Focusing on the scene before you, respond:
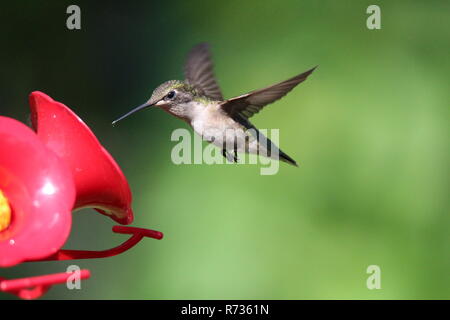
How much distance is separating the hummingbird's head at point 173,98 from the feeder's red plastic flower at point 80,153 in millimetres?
473

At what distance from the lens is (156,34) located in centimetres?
500

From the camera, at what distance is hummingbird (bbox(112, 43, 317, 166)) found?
2.70 metres

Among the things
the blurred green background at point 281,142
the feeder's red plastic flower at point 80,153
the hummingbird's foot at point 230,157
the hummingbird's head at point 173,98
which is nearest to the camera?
the feeder's red plastic flower at point 80,153

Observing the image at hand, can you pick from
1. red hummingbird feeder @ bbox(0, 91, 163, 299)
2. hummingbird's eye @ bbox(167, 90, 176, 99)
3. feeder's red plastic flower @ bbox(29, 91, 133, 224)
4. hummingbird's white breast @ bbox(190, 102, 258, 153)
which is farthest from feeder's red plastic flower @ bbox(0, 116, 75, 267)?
hummingbird's white breast @ bbox(190, 102, 258, 153)

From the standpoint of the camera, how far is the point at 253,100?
114 inches

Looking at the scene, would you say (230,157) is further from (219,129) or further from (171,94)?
(171,94)

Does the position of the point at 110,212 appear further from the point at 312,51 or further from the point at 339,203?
the point at 312,51

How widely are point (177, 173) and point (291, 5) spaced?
143 centimetres

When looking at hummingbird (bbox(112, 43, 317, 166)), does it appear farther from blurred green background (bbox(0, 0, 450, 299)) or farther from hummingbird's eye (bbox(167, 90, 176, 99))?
blurred green background (bbox(0, 0, 450, 299))

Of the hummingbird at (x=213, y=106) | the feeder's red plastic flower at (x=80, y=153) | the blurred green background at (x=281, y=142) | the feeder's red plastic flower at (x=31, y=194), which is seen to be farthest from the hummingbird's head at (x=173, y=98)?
the blurred green background at (x=281, y=142)

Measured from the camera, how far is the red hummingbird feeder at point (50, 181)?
1810 millimetres

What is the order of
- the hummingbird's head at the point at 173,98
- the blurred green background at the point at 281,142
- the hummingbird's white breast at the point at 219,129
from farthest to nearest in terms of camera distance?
the blurred green background at the point at 281,142, the hummingbird's white breast at the point at 219,129, the hummingbird's head at the point at 173,98

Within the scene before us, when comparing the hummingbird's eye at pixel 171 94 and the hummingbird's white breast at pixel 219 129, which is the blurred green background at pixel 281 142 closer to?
the hummingbird's white breast at pixel 219 129

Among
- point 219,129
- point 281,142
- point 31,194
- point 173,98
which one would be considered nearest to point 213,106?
point 219,129
